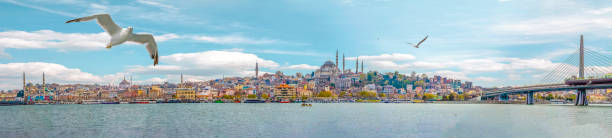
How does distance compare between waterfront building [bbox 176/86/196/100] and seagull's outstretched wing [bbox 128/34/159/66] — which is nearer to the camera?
seagull's outstretched wing [bbox 128/34/159/66]

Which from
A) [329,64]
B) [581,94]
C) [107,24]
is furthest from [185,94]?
[107,24]

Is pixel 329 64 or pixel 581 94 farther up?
pixel 329 64

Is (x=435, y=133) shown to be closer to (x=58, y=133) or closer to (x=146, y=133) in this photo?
(x=146, y=133)

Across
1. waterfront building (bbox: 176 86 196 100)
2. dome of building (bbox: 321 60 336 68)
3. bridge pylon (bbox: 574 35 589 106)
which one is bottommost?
waterfront building (bbox: 176 86 196 100)

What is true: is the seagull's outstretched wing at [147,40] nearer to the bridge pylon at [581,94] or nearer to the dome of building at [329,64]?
the bridge pylon at [581,94]

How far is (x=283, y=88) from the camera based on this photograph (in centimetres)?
12162

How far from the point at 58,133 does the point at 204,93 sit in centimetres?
10800

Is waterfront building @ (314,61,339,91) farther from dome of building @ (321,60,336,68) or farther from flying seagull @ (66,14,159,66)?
flying seagull @ (66,14,159,66)

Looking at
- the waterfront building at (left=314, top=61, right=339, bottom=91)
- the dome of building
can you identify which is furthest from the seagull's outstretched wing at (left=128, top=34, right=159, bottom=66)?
the dome of building

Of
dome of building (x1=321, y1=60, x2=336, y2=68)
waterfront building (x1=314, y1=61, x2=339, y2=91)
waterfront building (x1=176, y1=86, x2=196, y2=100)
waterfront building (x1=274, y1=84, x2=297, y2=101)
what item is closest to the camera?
waterfront building (x1=274, y1=84, x2=297, y2=101)

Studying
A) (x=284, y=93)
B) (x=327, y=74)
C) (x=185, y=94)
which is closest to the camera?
(x=284, y=93)

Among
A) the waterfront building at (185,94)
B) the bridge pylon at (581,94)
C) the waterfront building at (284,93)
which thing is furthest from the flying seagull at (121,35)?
the waterfront building at (185,94)

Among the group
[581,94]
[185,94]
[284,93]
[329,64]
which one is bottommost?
[185,94]

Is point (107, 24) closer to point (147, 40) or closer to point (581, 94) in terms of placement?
point (147, 40)
